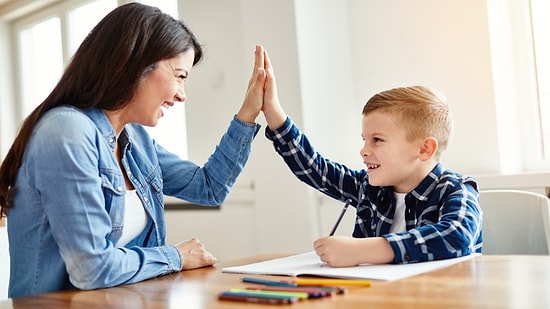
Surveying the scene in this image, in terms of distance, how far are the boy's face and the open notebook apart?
11.5 inches

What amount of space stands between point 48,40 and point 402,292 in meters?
4.36

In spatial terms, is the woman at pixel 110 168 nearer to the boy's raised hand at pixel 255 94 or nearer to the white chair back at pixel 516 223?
the boy's raised hand at pixel 255 94

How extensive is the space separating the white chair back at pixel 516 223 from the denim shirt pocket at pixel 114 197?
2.81ft

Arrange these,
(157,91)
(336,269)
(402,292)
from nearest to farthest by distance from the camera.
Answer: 1. (402,292)
2. (336,269)
3. (157,91)

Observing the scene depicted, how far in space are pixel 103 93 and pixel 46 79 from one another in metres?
3.74

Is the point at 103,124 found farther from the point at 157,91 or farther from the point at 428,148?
the point at 428,148

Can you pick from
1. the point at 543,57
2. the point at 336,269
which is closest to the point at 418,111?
the point at 336,269

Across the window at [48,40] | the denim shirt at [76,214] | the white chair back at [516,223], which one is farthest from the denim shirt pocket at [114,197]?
the window at [48,40]

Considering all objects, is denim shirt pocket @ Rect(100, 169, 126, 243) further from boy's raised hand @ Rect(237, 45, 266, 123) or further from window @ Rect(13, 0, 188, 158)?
window @ Rect(13, 0, 188, 158)

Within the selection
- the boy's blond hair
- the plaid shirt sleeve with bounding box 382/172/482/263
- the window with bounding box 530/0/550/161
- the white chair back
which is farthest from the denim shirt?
the window with bounding box 530/0/550/161

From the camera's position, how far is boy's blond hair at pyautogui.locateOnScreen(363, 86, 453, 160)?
1.52 m

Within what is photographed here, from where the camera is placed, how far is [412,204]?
1.46 metres

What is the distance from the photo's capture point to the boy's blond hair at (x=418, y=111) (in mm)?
1523

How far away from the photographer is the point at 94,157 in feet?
4.05
